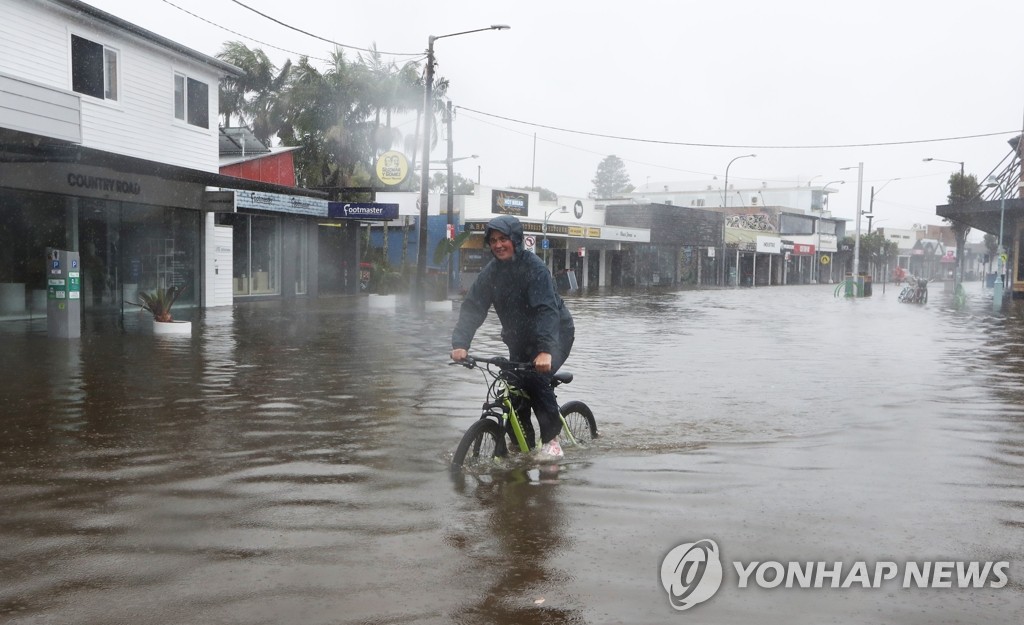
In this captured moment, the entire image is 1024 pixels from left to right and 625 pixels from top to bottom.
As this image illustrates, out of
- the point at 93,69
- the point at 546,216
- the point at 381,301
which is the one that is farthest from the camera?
the point at 546,216

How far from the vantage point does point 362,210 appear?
30.1 meters

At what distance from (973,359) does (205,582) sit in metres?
13.7

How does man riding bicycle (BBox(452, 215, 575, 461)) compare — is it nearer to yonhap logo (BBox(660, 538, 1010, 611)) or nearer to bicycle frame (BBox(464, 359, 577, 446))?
bicycle frame (BBox(464, 359, 577, 446))

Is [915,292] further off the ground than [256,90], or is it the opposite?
[256,90]

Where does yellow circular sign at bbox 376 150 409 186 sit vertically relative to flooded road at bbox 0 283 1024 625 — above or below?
above

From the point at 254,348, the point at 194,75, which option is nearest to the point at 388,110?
the point at 194,75

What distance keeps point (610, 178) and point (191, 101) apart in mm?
109555

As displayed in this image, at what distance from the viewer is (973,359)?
1488 centimetres

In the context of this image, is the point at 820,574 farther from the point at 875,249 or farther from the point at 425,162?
the point at 875,249

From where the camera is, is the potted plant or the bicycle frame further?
the potted plant

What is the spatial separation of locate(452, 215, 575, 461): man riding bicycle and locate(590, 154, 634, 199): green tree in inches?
4858

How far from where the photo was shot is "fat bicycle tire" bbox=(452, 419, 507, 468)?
20.6 ft

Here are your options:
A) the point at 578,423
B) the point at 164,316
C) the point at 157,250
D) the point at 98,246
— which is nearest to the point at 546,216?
the point at 157,250

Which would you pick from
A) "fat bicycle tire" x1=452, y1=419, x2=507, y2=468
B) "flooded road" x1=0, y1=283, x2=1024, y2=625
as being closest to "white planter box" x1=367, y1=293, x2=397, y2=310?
"flooded road" x1=0, y1=283, x2=1024, y2=625
